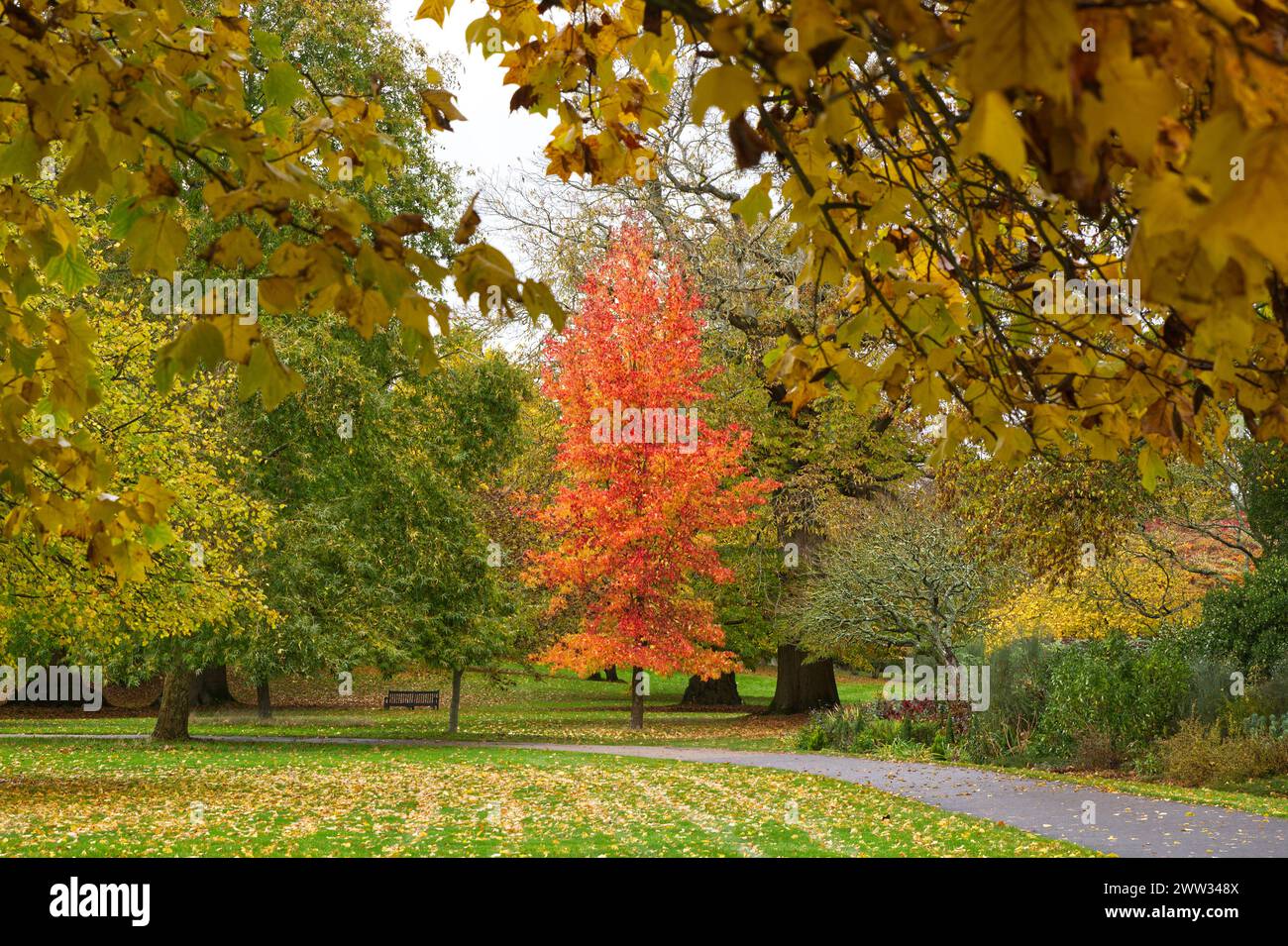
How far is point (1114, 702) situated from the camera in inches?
561

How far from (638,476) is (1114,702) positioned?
950cm

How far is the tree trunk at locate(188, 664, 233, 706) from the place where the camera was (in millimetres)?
30406

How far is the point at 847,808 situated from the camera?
10820 mm

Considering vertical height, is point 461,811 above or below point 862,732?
above

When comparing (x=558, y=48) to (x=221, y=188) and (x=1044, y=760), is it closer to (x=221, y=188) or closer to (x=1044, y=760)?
(x=221, y=188)

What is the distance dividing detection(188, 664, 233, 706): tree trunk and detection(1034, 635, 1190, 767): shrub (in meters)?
23.5

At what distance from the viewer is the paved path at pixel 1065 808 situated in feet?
26.8

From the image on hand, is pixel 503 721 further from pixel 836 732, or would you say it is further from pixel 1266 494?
pixel 1266 494

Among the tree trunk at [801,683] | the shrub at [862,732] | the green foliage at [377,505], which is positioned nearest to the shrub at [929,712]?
the shrub at [862,732]

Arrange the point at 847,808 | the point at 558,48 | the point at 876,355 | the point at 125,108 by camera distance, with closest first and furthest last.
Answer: the point at 125,108 → the point at 558,48 → the point at 847,808 → the point at 876,355

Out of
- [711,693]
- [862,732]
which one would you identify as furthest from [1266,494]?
[711,693]

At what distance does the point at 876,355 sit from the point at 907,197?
56.4 ft

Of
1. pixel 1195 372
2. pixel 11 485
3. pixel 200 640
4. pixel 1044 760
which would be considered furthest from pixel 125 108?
pixel 200 640

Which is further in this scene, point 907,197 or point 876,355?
point 876,355
